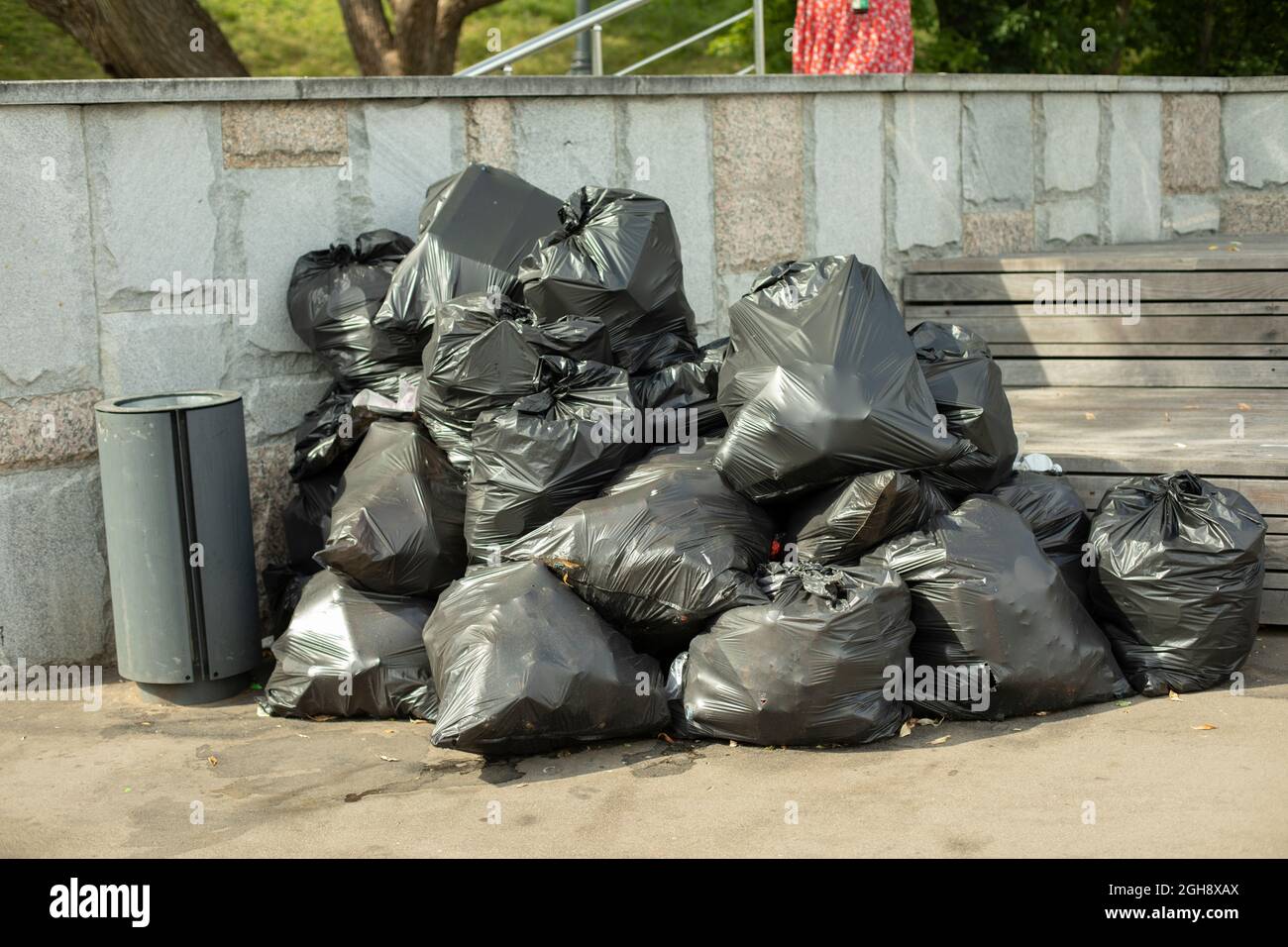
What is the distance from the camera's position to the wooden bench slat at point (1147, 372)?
623 cm

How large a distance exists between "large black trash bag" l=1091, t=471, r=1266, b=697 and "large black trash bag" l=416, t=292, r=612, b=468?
186 cm

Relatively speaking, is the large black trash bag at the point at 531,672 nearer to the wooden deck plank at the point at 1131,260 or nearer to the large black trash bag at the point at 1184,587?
the large black trash bag at the point at 1184,587

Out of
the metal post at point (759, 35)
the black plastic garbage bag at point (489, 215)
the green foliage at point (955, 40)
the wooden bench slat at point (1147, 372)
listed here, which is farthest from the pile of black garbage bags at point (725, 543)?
the green foliage at point (955, 40)

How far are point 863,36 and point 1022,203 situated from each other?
1285 millimetres

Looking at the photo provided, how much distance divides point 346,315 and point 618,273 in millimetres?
1030

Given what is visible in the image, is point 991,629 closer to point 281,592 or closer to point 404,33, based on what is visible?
point 281,592

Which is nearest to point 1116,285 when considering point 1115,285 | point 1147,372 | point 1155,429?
point 1115,285

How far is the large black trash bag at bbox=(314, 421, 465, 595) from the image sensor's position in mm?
4555

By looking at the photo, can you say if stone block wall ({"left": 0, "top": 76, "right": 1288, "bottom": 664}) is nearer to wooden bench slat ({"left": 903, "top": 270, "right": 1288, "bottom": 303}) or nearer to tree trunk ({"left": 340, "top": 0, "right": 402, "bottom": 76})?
wooden bench slat ({"left": 903, "top": 270, "right": 1288, "bottom": 303})

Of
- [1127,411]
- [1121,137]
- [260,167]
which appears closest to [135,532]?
[260,167]

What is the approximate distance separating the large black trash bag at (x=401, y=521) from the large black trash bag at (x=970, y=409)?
1586mm

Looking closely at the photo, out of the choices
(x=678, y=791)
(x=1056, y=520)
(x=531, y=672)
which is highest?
(x=1056, y=520)

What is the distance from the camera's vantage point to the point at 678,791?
12.3 ft

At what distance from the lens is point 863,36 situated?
7.89 m
